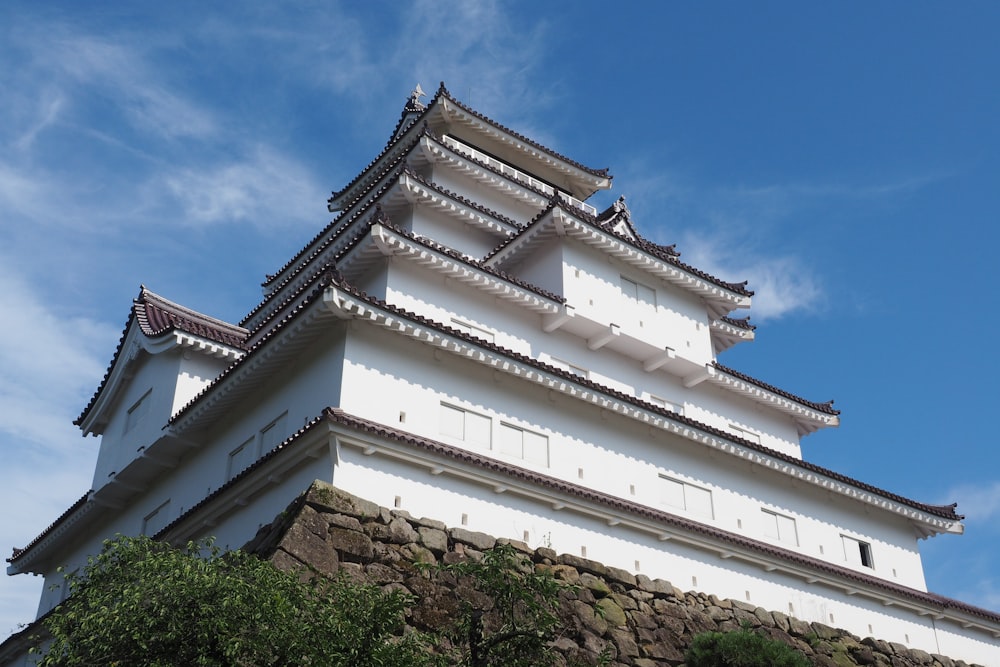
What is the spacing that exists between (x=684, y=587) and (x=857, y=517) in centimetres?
818

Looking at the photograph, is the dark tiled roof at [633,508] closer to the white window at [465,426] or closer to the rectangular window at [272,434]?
the white window at [465,426]

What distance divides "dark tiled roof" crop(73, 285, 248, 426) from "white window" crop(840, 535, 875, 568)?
17024mm

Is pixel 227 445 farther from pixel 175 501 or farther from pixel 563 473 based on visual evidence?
pixel 563 473

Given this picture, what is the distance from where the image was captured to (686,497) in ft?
76.7

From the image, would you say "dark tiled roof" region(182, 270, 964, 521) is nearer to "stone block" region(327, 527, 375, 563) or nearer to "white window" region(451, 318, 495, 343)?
"white window" region(451, 318, 495, 343)

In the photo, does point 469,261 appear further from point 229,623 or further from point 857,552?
point 229,623

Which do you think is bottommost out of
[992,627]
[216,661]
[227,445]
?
[216,661]

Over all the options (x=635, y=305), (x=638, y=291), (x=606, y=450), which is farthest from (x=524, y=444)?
(x=638, y=291)

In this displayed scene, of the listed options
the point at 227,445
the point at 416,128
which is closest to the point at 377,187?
the point at 416,128

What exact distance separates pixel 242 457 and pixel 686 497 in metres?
10.4

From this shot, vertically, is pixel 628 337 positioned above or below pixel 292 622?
above

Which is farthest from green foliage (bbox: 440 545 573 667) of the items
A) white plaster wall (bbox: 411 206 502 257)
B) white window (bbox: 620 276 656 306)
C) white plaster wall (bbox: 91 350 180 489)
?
white plaster wall (bbox: 411 206 502 257)

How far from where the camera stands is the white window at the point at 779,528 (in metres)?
24.9

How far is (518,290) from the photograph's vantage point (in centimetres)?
2423
